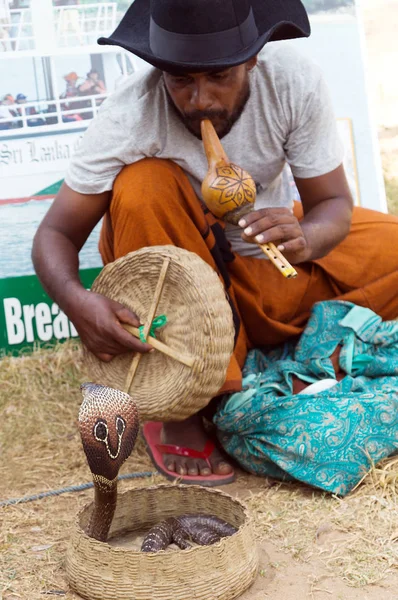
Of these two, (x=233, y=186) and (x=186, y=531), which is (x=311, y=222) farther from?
(x=186, y=531)

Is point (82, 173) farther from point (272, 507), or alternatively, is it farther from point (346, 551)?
point (346, 551)

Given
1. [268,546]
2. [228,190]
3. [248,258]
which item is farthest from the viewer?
[248,258]

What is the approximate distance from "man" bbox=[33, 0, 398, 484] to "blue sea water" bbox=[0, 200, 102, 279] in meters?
0.87

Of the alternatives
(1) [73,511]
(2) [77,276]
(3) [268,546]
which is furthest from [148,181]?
(3) [268,546]

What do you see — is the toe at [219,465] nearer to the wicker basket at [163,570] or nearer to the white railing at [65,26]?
the wicker basket at [163,570]

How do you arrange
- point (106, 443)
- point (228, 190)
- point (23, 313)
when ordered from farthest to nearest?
1. point (23, 313)
2. point (228, 190)
3. point (106, 443)

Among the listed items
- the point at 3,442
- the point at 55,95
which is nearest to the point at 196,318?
the point at 3,442

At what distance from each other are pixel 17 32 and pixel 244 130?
167cm

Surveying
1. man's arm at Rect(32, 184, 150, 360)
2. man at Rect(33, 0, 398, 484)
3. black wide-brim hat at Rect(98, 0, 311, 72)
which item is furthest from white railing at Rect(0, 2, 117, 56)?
black wide-brim hat at Rect(98, 0, 311, 72)

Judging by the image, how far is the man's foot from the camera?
3305 mm

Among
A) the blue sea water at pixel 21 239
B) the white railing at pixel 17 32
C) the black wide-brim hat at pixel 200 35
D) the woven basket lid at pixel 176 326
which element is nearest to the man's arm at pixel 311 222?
the woven basket lid at pixel 176 326

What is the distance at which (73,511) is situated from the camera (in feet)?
10.1

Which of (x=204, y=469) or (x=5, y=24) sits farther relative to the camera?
(x=5, y=24)

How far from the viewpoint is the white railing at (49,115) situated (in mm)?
4461
